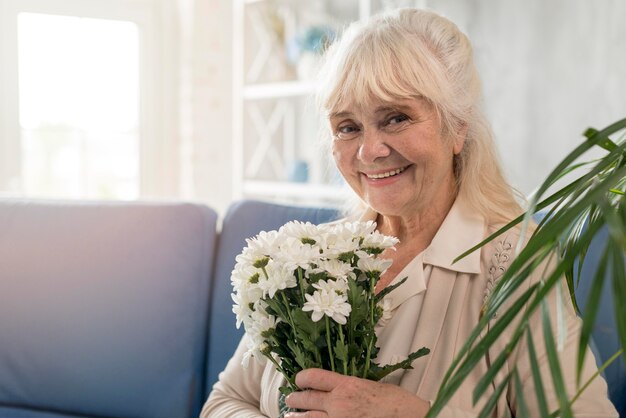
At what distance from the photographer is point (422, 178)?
1.42 meters

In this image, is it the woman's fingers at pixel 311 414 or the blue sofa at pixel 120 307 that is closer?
the woman's fingers at pixel 311 414

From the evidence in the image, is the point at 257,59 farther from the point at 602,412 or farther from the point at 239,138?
the point at 602,412

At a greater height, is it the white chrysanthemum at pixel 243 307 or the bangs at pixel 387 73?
the bangs at pixel 387 73

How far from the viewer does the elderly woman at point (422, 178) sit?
132 cm

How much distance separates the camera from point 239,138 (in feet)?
14.2

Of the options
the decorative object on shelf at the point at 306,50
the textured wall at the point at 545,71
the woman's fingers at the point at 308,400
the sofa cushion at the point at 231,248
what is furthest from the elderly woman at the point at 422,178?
the decorative object on shelf at the point at 306,50

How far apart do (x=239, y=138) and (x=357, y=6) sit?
3.57 ft

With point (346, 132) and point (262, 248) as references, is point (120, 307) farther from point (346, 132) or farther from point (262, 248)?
point (262, 248)

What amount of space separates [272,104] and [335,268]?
3.41 m

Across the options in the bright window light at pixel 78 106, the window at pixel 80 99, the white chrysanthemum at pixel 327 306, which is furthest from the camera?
the bright window light at pixel 78 106

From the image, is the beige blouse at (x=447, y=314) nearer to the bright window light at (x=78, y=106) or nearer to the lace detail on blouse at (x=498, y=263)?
the lace detail on blouse at (x=498, y=263)

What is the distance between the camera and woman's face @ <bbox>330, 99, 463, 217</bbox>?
138 cm

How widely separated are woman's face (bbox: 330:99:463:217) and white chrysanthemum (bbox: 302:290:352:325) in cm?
47

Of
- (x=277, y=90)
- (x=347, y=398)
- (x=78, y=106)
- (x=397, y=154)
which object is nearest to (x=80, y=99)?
(x=78, y=106)
